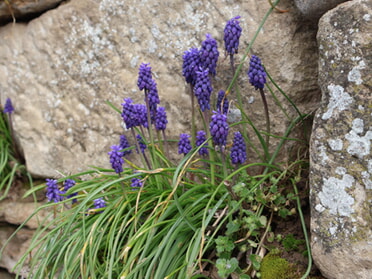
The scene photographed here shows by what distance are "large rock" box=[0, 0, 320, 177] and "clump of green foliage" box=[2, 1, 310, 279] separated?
8.0 inches

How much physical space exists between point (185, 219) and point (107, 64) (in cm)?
163

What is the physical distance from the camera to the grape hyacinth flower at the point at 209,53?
98.6 inches

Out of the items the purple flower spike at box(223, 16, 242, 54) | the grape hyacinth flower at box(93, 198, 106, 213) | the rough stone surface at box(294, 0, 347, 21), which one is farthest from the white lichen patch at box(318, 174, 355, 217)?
the grape hyacinth flower at box(93, 198, 106, 213)

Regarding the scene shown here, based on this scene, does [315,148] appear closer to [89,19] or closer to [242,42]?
[242,42]

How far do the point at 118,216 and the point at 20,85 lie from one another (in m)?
2.03

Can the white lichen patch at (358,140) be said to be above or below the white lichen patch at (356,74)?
below

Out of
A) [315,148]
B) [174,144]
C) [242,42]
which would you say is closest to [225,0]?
[242,42]

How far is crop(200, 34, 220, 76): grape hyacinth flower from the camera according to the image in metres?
2.50

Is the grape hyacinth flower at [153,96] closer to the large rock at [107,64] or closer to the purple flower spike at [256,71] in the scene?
the large rock at [107,64]

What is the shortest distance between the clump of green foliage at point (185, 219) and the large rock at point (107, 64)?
0.20 metres

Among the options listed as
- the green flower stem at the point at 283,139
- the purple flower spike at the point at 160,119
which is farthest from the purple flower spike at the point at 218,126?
the purple flower spike at the point at 160,119

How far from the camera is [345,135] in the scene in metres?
2.20

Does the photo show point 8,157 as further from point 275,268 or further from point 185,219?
point 275,268

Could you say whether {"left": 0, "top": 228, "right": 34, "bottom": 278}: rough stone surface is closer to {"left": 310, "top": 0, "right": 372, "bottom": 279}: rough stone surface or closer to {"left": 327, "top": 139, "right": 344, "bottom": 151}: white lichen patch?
{"left": 310, "top": 0, "right": 372, "bottom": 279}: rough stone surface
